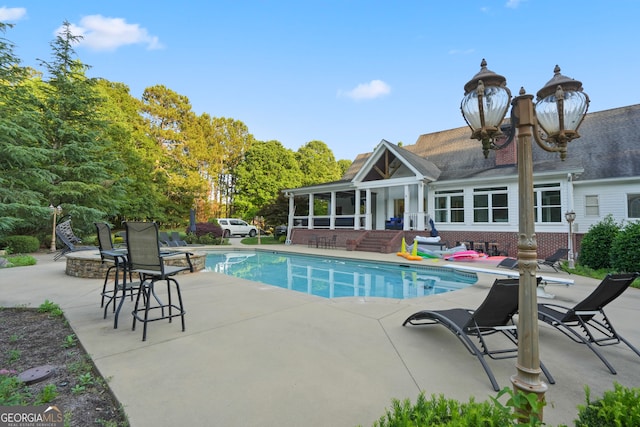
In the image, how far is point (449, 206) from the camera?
15.1 m

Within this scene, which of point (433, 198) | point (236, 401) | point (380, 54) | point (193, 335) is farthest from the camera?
point (433, 198)

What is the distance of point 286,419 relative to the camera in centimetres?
187

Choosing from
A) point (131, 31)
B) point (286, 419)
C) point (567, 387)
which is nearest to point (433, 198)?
point (567, 387)

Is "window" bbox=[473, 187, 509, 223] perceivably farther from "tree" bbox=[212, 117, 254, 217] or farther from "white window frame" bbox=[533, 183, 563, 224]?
"tree" bbox=[212, 117, 254, 217]

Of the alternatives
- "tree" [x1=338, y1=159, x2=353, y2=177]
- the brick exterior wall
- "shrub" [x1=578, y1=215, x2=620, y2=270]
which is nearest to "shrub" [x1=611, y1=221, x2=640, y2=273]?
"shrub" [x1=578, y1=215, x2=620, y2=270]

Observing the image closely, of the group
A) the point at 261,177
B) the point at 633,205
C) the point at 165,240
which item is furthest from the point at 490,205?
the point at 261,177

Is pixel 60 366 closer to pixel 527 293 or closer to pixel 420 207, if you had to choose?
pixel 527 293

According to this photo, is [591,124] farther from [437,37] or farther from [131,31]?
[131,31]

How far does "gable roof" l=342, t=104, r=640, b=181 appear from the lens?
1250cm

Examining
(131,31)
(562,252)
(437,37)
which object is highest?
(131,31)

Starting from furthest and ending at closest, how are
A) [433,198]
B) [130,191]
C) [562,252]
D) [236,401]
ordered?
[130,191], [433,198], [562,252], [236,401]

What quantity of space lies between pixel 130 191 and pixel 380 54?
20.1m

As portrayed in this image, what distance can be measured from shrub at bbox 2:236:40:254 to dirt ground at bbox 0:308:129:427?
36.5ft

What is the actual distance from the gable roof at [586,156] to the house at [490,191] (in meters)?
0.03
